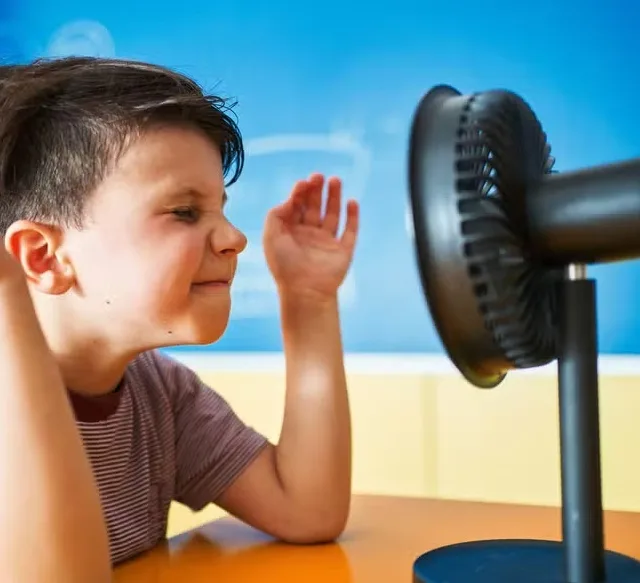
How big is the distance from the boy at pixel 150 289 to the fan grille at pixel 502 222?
0.30 metres

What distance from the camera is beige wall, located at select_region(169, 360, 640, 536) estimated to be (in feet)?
4.77

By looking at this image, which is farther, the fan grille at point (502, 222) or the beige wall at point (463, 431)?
the beige wall at point (463, 431)

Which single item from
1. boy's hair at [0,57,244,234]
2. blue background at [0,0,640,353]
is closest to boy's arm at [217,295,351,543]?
boy's hair at [0,57,244,234]

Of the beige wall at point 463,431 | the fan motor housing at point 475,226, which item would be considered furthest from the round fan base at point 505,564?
the beige wall at point 463,431

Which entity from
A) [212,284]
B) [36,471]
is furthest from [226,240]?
[36,471]

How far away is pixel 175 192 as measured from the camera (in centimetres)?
74

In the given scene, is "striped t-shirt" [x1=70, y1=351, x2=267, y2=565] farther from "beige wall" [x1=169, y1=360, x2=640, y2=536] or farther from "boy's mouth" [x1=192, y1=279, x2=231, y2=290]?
"beige wall" [x1=169, y1=360, x2=640, y2=536]

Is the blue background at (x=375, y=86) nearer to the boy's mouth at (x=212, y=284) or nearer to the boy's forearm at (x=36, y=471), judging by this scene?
the boy's mouth at (x=212, y=284)

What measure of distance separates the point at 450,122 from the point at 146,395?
0.51m

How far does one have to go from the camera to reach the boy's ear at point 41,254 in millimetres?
747

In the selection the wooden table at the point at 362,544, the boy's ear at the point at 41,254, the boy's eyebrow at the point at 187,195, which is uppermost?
the boy's eyebrow at the point at 187,195

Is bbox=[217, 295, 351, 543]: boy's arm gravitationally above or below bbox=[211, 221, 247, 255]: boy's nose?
below

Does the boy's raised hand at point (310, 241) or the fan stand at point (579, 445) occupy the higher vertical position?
the boy's raised hand at point (310, 241)

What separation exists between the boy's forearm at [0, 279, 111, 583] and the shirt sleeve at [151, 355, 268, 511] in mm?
317
